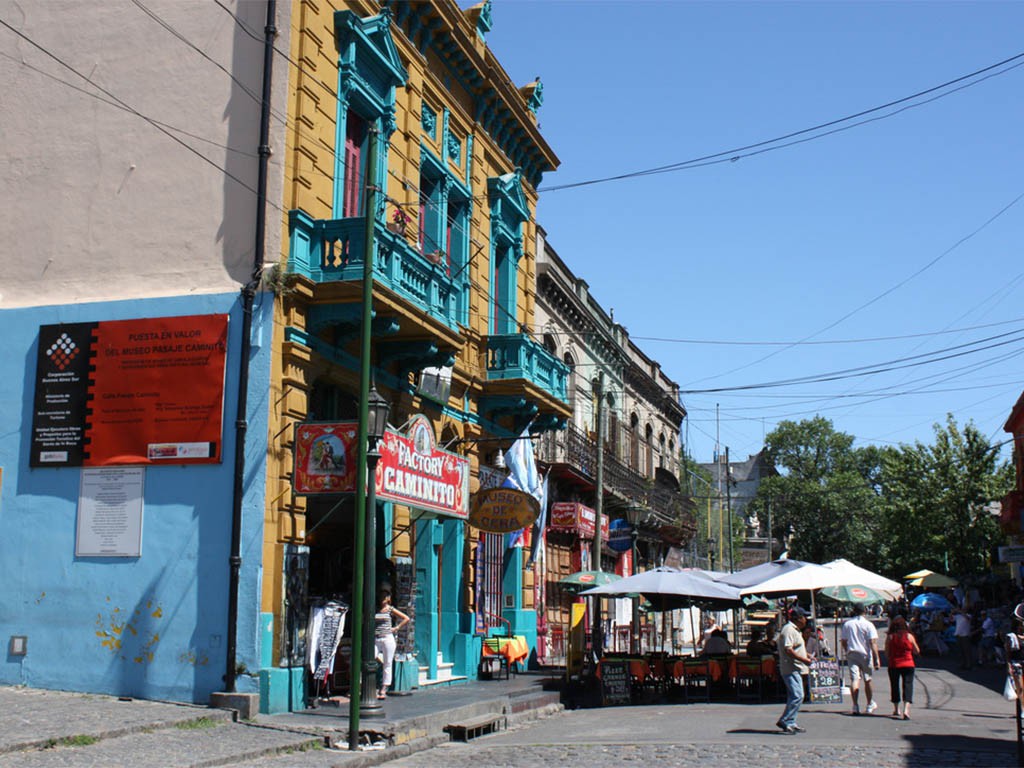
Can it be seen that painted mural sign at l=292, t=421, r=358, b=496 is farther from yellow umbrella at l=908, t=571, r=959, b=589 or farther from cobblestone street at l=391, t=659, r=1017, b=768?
yellow umbrella at l=908, t=571, r=959, b=589

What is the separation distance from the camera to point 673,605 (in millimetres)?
24297

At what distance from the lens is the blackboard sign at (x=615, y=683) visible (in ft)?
64.9

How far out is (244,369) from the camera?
14.7 metres

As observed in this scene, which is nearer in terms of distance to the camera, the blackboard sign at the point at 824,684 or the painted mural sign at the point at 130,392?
the painted mural sign at the point at 130,392

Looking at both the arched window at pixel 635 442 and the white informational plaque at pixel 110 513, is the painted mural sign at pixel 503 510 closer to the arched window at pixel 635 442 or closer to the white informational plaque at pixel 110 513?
the white informational plaque at pixel 110 513

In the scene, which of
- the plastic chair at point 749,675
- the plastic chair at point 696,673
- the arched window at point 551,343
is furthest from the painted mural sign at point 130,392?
the arched window at point 551,343

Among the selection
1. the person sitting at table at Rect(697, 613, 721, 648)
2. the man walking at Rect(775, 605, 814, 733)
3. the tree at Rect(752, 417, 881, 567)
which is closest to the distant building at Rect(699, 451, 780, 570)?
the tree at Rect(752, 417, 881, 567)

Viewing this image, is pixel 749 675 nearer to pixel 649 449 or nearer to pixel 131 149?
pixel 131 149

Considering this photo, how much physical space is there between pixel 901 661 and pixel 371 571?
8.23m

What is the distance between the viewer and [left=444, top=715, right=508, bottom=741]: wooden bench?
14.4 metres

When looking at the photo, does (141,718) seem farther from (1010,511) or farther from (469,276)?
(1010,511)

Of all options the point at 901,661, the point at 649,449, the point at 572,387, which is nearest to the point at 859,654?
the point at 901,661

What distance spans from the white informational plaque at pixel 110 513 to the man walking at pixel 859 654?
34.8 ft

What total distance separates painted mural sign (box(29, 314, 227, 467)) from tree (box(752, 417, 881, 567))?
2535 inches
